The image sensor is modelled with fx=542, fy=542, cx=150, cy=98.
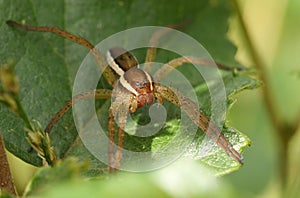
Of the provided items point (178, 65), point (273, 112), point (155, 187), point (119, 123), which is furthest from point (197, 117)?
point (155, 187)

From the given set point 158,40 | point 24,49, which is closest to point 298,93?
point 158,40

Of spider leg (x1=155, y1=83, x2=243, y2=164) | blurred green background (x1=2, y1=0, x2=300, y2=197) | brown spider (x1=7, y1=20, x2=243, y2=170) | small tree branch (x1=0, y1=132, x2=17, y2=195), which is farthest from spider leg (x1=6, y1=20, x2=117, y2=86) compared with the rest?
blurred green background (x1=2, y1=0, x2=300, y2=197)

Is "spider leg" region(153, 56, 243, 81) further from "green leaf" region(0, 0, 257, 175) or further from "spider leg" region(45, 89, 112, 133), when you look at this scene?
"spider leg" region(45, 89, 112, 133)

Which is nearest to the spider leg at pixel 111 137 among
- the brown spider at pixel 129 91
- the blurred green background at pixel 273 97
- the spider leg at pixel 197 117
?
the brown spider at pixel 129 91

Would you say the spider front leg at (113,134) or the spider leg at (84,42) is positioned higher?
the spider leg at (84,42)

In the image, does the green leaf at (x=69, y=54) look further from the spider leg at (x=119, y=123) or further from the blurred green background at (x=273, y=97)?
the blurred green background at (x=273, y=97)

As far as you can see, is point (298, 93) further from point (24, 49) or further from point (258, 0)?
point (24, 49)

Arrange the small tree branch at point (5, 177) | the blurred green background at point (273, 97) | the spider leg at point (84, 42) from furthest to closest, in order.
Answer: the blurred green background at point (273, 97), the spider leg at point (84, 42), the small tree branch at point (5, 177)

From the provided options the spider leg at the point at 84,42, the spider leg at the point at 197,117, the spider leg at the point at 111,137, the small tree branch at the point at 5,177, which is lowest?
the small tree branch at the point at 5,177
